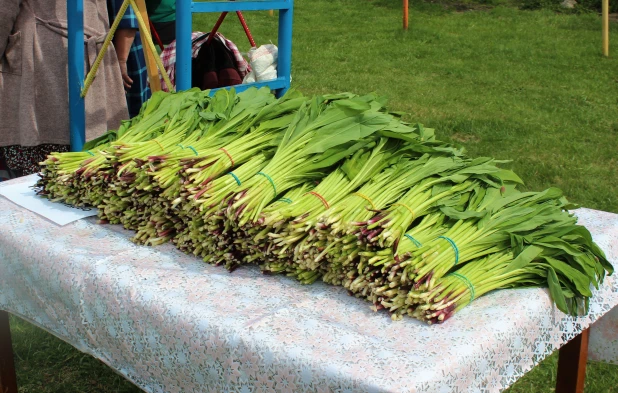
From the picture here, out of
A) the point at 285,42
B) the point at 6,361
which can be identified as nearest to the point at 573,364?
the point at 6,361

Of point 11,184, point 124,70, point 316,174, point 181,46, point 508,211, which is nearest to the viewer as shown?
point 508,211

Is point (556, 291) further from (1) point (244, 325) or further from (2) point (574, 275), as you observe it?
(1) point (244, 325)

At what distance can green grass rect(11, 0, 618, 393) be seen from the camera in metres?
3.17

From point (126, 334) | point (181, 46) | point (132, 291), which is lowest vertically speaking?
point (126, 334)

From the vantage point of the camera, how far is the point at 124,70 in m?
3.64

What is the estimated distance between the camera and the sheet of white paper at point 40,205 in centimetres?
201

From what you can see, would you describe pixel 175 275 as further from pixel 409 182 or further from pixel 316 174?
pixel 409 182

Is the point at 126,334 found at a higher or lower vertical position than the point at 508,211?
lower

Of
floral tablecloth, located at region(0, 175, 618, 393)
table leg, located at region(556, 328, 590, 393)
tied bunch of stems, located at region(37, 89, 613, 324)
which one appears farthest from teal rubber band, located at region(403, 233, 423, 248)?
table leg, located at region(556, 328, 590, 393)

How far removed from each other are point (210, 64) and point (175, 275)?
8.46 feet

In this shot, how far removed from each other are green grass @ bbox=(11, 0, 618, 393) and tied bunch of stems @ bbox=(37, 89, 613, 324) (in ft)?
4.69

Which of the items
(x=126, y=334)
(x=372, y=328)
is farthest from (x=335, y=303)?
(x=126, y=334)

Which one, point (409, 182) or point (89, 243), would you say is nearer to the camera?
point (409, 182)

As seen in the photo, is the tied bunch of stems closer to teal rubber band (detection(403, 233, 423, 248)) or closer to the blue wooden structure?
teal rubber band (detection(403, 233, 423, 248))
